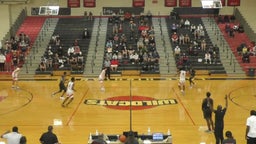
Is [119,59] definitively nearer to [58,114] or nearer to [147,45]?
[147,45]

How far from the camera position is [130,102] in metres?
23.8

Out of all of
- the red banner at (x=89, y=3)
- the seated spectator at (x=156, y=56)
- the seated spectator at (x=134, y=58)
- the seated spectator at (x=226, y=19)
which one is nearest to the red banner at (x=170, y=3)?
the seated spectator at (x=226, y=19)

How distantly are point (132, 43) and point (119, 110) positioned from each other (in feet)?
50.9

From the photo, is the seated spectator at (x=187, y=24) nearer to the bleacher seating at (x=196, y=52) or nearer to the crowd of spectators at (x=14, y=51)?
the bleacher seating at (x=196, y=52)

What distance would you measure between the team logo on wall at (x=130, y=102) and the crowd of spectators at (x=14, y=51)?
11306 mm

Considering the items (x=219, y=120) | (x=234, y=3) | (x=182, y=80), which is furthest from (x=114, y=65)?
(x=219, y=120)

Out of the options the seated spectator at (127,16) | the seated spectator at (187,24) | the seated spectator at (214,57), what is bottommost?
the seated spectator at (214,57)

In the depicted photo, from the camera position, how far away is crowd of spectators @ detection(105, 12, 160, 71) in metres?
33.9

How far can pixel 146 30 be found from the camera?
38531 millimetres

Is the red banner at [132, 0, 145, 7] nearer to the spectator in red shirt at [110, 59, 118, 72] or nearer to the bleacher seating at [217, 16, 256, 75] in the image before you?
the bleacher seating at [217, 16, 256, 75]

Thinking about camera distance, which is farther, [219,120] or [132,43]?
[132,43]

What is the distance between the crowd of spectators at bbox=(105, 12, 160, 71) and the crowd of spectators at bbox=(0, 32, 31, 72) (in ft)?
21.1

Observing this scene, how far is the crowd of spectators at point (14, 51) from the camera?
3328 centimetres

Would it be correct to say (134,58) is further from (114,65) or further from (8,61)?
(8,61)
